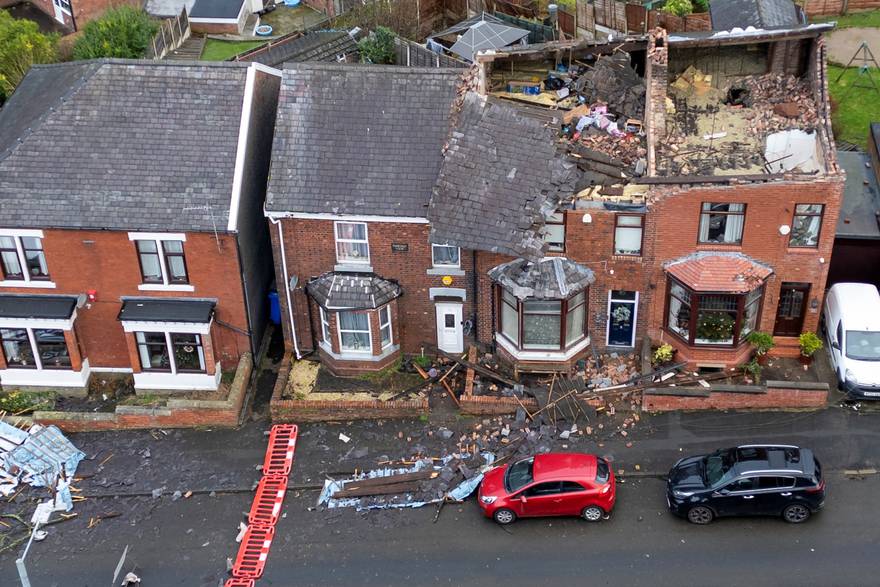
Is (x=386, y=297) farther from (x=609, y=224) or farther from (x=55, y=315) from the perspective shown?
(x=55, y=315)

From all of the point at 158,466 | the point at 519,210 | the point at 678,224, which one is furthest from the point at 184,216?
the point at 678,224

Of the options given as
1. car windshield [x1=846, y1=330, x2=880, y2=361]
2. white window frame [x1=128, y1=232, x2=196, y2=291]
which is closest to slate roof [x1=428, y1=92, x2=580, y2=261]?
white window frame [x1=128, y1=232, x2=196, y2=291]

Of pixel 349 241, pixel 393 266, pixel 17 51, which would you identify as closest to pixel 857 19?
pixel 393 266

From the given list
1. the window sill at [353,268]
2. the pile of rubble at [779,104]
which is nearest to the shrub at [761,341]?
the pile of rubble at [779,104]

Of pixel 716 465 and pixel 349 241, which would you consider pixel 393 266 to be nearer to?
pixel 349 241

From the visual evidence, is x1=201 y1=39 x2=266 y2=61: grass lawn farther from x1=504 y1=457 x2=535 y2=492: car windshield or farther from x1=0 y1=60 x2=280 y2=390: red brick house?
x1=504 y1=457 x2=535 y2=492: car windshield

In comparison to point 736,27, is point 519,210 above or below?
below

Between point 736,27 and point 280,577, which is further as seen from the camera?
point 736,27

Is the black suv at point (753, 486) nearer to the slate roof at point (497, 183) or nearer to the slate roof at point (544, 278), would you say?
the slate roof at point (544, 278)
